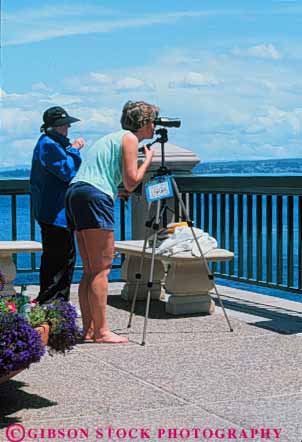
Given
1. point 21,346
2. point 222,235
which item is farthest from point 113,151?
point 222,235

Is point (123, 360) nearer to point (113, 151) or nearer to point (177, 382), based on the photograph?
point (177, 382)

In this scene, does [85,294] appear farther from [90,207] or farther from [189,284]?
[189,284]

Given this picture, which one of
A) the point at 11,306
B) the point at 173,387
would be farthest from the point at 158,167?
the point at 11,306

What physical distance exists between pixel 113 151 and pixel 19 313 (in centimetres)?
183

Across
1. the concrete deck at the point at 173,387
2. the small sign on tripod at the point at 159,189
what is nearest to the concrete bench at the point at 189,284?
the concrete deck at the point at 173,387

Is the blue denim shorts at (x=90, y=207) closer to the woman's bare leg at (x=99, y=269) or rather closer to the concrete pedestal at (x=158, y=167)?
the woman's bare leg at (x=99, y=269)

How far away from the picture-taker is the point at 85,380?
230 inches

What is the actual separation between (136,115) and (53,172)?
1016 millimetres

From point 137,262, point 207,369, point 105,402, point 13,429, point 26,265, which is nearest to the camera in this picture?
point 13,429

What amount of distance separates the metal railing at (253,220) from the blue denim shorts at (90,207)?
6.88ft

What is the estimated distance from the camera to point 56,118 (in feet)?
24.9

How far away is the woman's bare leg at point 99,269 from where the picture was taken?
679cm

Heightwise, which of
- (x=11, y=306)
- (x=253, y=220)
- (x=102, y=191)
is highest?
Answer: (x=102, y=191)

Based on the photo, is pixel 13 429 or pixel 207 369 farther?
pixel 207 369
